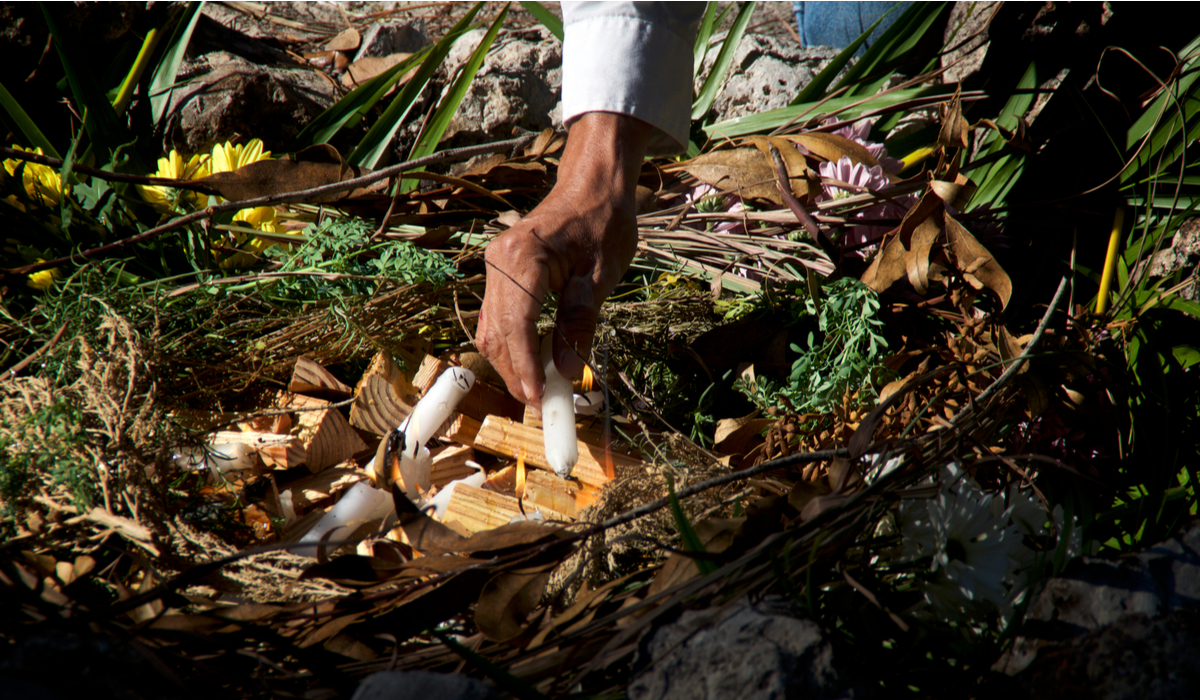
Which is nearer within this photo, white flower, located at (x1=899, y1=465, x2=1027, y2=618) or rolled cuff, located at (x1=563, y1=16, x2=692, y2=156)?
white flower, located at (x1=899, y1=465, x2=1027, y2=618)

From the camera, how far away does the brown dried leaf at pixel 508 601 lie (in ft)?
1.64

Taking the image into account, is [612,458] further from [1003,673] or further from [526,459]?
[1003,673]

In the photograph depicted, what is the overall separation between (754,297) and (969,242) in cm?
32

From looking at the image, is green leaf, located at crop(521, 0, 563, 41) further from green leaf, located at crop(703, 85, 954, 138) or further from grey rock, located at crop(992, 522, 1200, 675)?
grey rock, located at crop(992, 522, 1200, 675)

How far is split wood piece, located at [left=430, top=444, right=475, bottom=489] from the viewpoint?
3.04 feet

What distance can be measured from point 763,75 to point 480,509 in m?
1.48

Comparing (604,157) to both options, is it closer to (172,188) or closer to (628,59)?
(628,59)

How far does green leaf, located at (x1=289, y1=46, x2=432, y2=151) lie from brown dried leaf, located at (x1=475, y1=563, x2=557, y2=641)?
4.69 ft

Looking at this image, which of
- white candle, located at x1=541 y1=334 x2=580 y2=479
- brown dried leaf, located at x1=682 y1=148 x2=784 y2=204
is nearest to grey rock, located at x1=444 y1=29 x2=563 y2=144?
brown dried leaf, located at x1=682 y1=148 x2=784 y2=204

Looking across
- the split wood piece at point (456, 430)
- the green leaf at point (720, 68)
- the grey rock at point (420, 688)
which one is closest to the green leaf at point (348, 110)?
the green leaf at point (720, 68)

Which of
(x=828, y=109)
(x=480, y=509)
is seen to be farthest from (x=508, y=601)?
(x=828, y=109)

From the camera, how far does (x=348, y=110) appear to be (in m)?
1.61

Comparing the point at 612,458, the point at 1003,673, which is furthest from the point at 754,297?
the point at 1003,673

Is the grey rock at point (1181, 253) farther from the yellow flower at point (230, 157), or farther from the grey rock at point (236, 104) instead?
the grey rock at point (236, 104)
